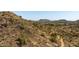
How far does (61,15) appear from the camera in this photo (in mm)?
2041

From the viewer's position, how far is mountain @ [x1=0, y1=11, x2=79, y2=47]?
2037 millimetres

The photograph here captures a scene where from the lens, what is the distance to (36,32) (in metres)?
2.06

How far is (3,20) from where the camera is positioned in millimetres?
2057

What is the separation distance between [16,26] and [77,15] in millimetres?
591

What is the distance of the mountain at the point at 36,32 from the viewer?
2.04 m
